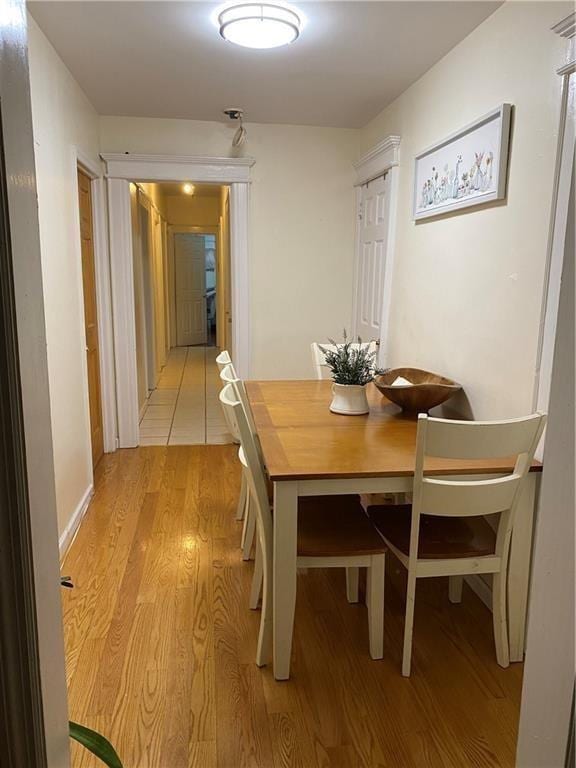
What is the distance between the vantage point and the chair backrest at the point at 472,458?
5.60 ft

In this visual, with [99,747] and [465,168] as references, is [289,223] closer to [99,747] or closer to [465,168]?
[465,168]

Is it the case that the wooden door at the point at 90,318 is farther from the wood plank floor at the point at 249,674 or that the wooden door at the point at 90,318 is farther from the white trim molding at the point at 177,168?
the wood plank floor at the point at 249,674

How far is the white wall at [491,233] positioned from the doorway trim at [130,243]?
54.1 inches

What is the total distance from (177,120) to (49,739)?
4.01 metres

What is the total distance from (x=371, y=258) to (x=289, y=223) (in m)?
0.72

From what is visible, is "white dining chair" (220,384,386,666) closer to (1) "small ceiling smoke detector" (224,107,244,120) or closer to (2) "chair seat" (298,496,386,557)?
(2) "chair seat" (298,496,386,557)

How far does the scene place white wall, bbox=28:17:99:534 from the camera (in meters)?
2.54

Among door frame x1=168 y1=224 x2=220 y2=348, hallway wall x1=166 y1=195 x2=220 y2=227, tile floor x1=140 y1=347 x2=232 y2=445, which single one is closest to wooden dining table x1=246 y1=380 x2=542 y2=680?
tile floor x1=140 y1=347 x2=232 y2=445

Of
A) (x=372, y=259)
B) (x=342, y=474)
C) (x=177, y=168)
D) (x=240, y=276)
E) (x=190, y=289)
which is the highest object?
(x=177, y=168)

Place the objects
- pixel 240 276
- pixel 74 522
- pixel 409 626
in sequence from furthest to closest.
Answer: pixel 240 276 → pixel 74 522 → pixel 409 626

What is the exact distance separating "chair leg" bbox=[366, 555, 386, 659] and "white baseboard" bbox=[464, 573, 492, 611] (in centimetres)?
61

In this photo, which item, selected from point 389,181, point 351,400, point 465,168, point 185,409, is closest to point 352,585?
point 351,400

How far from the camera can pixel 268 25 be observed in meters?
2.32

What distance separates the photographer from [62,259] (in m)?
2.86
